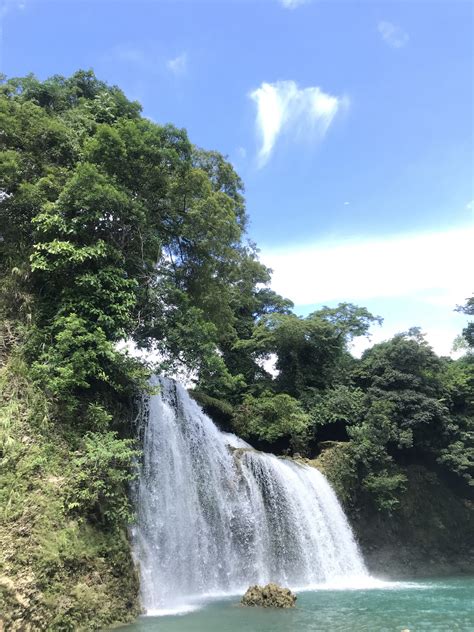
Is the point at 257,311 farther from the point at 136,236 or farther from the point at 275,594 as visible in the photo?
the point at 275,594

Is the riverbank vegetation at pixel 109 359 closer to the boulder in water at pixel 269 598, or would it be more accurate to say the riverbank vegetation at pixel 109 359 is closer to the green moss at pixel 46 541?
the green moss at pixel 46 541

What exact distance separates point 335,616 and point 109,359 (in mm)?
6471

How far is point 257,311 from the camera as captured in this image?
1056 inches

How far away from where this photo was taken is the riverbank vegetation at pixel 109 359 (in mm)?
8000

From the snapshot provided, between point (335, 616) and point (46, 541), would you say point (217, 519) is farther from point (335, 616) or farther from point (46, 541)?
point (46, 541)

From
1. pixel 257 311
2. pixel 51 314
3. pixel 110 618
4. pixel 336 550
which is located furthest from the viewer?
pixel 257 311

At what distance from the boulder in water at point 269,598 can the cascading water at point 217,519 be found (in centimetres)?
164

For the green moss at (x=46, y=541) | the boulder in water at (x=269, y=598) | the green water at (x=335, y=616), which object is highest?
the green moss at (x=46, y=541)

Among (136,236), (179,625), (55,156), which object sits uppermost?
(55,156)

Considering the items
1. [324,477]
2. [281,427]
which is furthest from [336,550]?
[281,427]

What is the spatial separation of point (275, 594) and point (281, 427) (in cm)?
950

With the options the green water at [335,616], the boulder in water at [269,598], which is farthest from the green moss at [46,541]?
the boulder in water at [269,598]

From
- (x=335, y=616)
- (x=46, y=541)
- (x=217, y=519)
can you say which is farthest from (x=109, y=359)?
(x=335, y=616)

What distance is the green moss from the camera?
6836 millimetres
